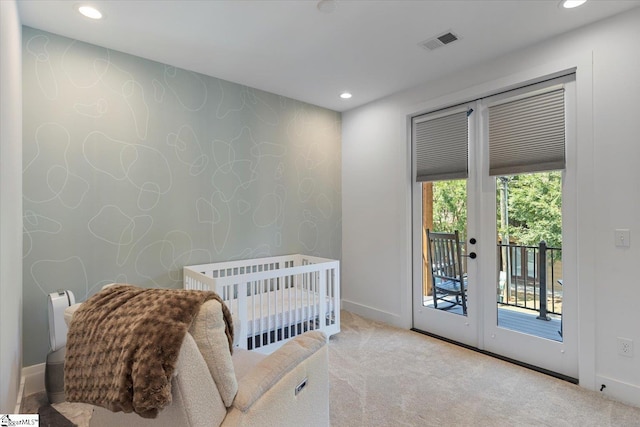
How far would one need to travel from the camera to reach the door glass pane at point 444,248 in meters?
3.24

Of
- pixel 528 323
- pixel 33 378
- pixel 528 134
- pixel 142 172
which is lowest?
pixel 33 378

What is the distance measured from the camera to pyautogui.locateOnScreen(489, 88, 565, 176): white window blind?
258cm

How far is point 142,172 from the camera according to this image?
2.85 metres

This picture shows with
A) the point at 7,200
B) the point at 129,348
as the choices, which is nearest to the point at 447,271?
the point at 129,348

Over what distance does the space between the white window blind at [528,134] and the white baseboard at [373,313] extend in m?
1.84

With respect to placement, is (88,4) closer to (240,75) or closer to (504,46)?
(240,75)

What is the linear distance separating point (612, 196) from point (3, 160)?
350cm

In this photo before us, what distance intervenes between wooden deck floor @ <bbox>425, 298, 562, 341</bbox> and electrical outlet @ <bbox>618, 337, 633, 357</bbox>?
0.39 m

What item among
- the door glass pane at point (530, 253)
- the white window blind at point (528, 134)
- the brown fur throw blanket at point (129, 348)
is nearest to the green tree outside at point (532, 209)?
the door glass pane at point (530, 253)

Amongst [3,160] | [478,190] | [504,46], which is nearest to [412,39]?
[504,46]

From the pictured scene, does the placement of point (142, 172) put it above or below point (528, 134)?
below

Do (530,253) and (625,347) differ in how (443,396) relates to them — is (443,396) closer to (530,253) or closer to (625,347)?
(625,347)

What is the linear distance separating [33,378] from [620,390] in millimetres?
4049

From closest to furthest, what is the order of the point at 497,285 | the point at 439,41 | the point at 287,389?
the point at 287,389
the point at 439,41
the point at 497,285
